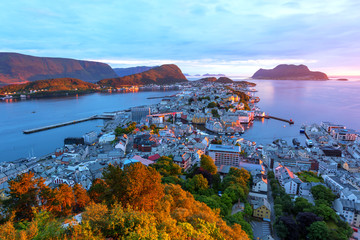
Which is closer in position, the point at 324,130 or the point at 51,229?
the point at 51,229

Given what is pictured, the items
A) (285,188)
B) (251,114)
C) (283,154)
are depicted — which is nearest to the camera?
(285,188)

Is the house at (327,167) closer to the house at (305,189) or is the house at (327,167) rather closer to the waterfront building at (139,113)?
the house at (305,189)

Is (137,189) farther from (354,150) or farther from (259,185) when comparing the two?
(354,150)

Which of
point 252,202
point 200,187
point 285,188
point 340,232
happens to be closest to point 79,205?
point 200,187

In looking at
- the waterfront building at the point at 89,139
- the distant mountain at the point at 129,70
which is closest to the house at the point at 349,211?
the waterfront building at the point at 89,139

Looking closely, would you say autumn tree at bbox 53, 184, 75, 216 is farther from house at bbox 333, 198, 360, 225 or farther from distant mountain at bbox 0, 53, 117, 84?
distant mountain at bbox 0, 53, 117, 84

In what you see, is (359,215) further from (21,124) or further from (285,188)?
(21,124)

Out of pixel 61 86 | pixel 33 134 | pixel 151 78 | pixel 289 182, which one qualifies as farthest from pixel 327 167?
pixel 151 78

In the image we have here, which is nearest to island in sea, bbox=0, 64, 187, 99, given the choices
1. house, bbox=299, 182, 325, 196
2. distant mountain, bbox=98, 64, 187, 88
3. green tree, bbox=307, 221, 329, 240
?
distant mountain, bbox=98, 64, 187, 88
